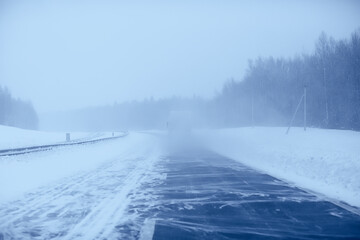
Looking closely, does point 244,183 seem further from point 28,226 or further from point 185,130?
point 185,130

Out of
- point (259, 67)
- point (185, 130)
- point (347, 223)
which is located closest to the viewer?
point (347, 223)

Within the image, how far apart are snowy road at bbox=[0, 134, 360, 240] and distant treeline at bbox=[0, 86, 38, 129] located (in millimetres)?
126870

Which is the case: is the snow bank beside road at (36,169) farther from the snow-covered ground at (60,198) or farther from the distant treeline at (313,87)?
the distant treeline at (313,87)

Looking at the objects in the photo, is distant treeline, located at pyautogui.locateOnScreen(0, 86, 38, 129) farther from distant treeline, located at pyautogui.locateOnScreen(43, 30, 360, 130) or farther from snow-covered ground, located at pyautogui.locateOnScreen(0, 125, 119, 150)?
distant treeline, located at pyautogui.locateOnScreen(43, 30, 360, 130)

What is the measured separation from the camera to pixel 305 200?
9859mm

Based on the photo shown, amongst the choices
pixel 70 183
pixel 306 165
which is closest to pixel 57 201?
pixel 70 183

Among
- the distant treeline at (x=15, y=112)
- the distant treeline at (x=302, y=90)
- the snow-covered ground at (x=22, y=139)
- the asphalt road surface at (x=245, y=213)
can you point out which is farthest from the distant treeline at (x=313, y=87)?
the distant treeline at (x=15, y=112)

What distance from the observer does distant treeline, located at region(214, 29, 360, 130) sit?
50.9 metres

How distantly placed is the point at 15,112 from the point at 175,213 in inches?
6006

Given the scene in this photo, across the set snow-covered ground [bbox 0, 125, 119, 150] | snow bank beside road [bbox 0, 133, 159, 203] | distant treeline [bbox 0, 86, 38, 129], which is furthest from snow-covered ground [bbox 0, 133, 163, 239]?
distant treeline [bbox 0, 86, 38, 129]

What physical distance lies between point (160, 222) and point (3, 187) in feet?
23.6

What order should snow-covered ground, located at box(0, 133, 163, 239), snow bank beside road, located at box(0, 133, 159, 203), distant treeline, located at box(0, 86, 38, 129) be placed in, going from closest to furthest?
snow-covered ground, located at box(0, 133, 163, 239) → snow bank beside road, located at box(0, 133, 159, 203) → distant treeline, located at box(0, 86, 38, 129)

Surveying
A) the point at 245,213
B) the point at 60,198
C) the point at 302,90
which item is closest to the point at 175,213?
the point at 245,213

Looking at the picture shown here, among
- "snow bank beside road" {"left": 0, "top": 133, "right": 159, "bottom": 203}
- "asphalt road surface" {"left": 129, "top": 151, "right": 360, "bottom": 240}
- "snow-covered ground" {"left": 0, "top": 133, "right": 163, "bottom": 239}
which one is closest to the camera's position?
"asphalt road surface" {"left": 129, "top": 151, "right": 360, "bottom": 240}
